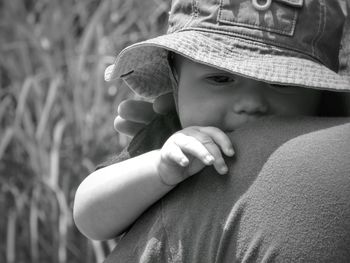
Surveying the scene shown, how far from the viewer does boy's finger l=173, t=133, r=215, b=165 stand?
1.25 meters

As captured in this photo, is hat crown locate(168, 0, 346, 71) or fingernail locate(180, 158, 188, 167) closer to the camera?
fingernail locate(180, 158, 188, 167)

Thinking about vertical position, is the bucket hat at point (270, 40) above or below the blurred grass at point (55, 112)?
above

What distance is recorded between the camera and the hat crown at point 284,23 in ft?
4.82

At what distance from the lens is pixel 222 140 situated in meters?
1.28

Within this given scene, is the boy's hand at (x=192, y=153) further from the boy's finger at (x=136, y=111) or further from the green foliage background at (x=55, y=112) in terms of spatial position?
the green foliage background at (x=55, y=112)

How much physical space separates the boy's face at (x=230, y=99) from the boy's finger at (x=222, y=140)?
0.22 metres

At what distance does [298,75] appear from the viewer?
1433 mm

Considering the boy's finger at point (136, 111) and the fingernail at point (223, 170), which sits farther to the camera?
the boy's finger at point (136, 111)

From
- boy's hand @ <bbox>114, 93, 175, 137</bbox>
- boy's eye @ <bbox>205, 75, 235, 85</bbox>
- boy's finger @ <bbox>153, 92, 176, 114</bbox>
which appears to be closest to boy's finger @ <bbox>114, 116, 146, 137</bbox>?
boy's hand @ <bbox>114, 93, 175, 137</bbox>

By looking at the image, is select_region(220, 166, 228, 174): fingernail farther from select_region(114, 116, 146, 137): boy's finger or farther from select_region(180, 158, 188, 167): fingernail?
select_region(114, 116, 146, 137): boy's finger

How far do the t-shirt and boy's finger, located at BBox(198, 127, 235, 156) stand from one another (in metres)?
0.01

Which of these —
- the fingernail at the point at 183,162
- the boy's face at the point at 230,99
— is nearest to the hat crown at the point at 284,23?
the boy's face at the point at 230,99

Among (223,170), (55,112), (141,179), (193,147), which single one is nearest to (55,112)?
(55,112)

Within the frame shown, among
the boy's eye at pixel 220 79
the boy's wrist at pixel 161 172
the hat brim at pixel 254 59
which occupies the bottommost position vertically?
the boy's wrist at pixel 161 172
